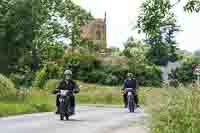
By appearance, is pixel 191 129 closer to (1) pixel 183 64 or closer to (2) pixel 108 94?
(2) pixel 108 94

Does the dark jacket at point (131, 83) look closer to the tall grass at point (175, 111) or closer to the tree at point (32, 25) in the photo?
the tall grass at point (175, 111)

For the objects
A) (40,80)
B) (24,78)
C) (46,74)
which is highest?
(46,74)

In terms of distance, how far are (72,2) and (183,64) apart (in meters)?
19.8

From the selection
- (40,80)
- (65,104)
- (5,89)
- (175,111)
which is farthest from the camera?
(40,80)

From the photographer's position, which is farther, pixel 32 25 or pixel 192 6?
pixel 32 25

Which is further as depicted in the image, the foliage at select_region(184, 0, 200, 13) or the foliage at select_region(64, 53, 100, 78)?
the foliage at select_region(64, 53, 100, 78)

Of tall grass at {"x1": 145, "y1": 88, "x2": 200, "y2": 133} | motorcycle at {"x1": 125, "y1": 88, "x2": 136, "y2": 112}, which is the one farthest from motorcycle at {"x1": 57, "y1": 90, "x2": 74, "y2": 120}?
tall grass at {"x1": 145, "y1": 88, "x2": 200, "y2": 133}

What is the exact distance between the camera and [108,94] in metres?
53.5

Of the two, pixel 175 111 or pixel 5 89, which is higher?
pixel 175 111

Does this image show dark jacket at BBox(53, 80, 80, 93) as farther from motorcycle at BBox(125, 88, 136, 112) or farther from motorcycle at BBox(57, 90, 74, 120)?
motorcycle at BBox(125, 88, 136, 112)

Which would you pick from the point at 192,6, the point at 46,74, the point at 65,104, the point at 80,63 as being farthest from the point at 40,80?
the point at 192,6

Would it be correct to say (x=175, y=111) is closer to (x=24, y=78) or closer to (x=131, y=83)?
(x=131, y=83)

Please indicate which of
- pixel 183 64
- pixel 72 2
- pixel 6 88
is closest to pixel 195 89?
pixel 6 88

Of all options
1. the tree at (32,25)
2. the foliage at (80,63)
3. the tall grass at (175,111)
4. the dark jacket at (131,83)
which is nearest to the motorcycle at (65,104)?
the dark jacket at (131,83)
